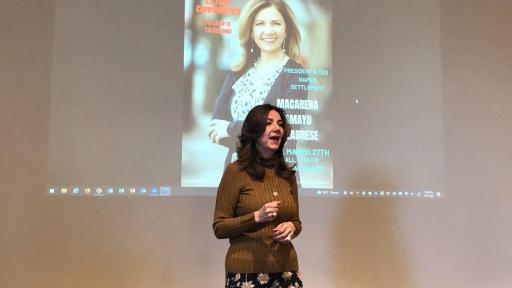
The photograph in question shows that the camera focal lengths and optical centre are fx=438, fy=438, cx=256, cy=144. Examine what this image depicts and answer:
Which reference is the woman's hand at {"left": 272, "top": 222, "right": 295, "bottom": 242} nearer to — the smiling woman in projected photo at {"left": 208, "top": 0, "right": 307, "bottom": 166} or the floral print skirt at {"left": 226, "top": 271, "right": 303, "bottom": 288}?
the floral print skirt at {"left": 226, "top": 271, "right": 303, "bottom": 288}

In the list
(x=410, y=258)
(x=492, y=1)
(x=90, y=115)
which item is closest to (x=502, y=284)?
(x=410, y=258)

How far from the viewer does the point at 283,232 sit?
4.73ft

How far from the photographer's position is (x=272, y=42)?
252 centimetres

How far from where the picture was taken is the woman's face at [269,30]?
8.20ft

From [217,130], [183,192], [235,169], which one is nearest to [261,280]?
[235,169]

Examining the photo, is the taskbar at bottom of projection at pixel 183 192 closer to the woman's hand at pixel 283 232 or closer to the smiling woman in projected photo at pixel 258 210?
the smiling woman in projected photo at pixel 258 210

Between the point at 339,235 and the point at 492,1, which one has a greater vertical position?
the point at 492,1

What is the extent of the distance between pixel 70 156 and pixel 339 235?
5.07ft

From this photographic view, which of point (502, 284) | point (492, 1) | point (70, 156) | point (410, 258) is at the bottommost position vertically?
point (502, 284)

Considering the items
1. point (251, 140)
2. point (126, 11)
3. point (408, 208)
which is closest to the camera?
point (251, 140)

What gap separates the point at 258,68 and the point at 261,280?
1352mm

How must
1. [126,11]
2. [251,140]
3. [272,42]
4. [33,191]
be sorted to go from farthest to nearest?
1. [272,42]
2. [126,11]
3. [33,191]
4. [251,140]

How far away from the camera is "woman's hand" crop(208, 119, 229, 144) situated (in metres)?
2.42

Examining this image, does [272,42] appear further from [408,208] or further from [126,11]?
[408,208]
